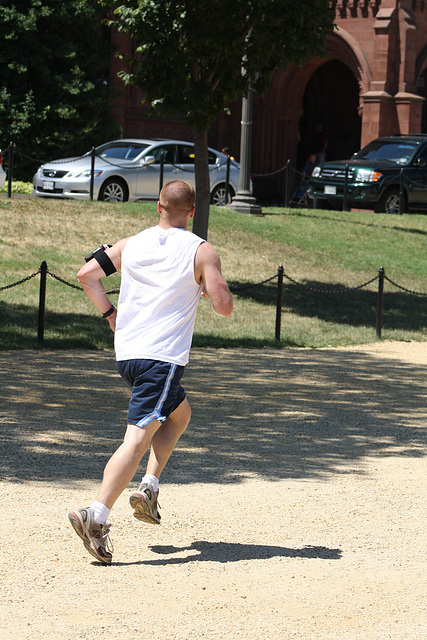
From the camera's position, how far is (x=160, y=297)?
4926 mm

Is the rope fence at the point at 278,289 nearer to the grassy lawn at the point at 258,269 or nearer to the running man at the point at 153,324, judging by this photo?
the grassy lawn at the point at 258,269

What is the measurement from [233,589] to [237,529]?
3.00 feet

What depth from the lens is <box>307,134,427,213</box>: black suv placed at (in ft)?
79.0

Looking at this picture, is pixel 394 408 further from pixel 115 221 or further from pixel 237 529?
pixel 115 221

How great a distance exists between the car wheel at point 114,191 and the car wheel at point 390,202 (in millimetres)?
6658

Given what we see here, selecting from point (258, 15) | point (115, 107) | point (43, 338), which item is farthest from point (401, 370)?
point (115, 107)

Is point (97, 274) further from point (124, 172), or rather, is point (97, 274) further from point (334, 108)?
point (334, 108)

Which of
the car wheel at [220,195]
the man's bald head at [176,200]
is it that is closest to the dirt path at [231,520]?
the man's bald head at [176,200]

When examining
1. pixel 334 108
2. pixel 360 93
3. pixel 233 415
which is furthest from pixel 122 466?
pixel 334 108

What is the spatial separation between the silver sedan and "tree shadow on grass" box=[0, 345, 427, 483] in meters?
9.65

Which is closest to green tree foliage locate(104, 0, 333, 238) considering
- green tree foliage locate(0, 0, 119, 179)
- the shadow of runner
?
the shadow of runner

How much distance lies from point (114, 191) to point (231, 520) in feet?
54.3

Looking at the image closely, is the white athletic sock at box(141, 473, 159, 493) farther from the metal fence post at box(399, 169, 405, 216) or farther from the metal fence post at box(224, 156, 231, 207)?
the metal fence post at box(399, 169, 405, 216)

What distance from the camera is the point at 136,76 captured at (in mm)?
15383
